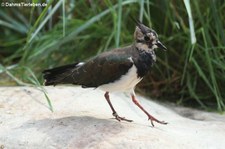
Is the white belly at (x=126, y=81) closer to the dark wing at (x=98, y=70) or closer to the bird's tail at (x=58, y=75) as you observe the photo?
the dark wing at (x=98, y=70)

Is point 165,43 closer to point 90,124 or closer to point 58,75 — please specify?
point 58,75

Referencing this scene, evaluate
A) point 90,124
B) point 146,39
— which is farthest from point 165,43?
point 90,124

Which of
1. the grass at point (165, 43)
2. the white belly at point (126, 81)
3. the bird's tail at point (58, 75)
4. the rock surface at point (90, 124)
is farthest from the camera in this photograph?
the grass at point (165, 43)

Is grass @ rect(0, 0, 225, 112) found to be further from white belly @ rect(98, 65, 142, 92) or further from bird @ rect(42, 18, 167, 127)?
white belly @ rect(98, 65, 142, 92)

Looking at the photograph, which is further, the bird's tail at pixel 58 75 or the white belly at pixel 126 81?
the bird's tail at pixel 58 75

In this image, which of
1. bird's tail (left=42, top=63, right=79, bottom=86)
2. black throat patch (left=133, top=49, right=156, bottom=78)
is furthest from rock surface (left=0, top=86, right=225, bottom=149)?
black throat patch (left=133, top=49, right=156, bottom=78)

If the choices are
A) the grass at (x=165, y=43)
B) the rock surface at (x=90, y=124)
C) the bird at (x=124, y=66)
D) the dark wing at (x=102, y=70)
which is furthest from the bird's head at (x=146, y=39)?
the grass at (x=165, y=43)
